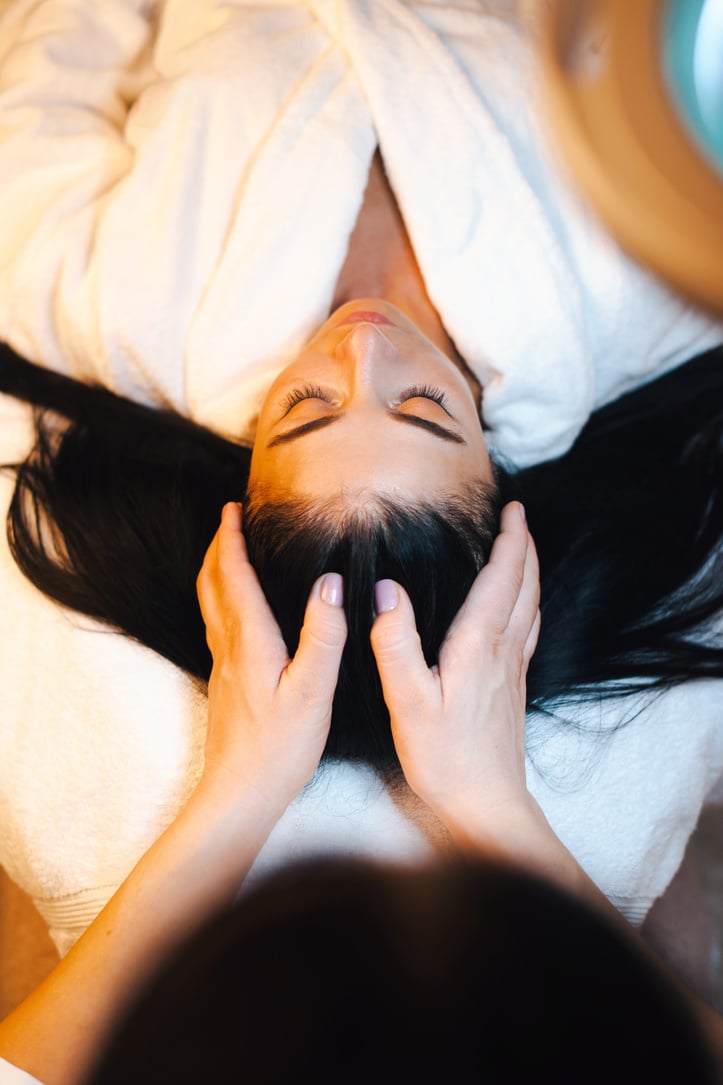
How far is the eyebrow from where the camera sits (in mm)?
807

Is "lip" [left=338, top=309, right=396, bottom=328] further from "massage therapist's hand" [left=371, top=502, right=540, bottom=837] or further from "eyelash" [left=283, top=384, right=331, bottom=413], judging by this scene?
"massage therapist's hand" [left=371, top=502, right=540, bottom=837]

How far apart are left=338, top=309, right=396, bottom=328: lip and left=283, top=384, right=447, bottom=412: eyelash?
0.35 ft

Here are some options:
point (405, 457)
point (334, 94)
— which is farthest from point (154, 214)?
point (405, 457)

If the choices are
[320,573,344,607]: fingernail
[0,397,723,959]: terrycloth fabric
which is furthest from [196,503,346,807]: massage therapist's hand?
[0,397,723,959]: terrycloth fabric

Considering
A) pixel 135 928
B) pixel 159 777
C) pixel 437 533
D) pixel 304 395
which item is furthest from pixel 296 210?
pixel 135 928

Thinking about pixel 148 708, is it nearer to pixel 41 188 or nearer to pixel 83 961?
pixel 83 961

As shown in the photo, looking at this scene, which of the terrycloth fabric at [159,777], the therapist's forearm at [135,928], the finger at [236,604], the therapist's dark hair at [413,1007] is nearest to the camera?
the therapist's dark hair at [413,1007]

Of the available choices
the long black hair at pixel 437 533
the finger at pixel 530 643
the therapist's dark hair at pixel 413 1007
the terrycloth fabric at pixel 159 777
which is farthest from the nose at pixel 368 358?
the therapist's dark hair at pixel 413 1007

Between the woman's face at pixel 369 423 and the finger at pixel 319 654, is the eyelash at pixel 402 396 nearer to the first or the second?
the woman's face at pixel 369 423

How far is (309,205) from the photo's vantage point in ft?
3.31

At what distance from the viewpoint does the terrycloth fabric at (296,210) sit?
1006mm

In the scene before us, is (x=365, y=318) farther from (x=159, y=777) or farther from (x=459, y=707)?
(x=159, y=777)

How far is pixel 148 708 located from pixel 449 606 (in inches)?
15.7

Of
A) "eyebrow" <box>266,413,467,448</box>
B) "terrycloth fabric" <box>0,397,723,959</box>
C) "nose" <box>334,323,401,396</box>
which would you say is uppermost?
"nose" <box>334,323,401,396</box>
